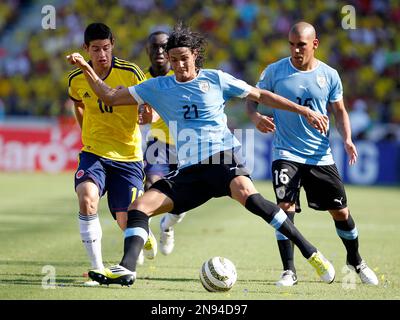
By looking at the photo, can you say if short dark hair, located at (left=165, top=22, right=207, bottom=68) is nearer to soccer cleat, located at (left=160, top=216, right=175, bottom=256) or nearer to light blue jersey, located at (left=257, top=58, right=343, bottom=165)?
light blue jersey, located at (left=257, top=58, right=343, bottom=165)

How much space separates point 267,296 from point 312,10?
75.2ft

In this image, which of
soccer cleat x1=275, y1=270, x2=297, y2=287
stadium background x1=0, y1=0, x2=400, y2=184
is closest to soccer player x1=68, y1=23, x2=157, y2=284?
soccer cleat x1=275, y1=270, x2=297, y2=287

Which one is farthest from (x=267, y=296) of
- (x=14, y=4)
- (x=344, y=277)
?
(x=14, y=4)

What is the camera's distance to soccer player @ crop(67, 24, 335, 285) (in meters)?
7.40

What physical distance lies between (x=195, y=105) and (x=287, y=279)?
195cm

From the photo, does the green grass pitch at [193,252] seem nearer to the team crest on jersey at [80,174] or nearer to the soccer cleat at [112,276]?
the soccer cleat at [112,276]

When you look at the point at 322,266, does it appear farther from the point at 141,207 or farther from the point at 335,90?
the point at 335,90

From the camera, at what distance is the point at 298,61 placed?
8562 millimetres

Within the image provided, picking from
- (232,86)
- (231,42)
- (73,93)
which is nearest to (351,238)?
(232,86)

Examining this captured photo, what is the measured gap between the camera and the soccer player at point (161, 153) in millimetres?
10312

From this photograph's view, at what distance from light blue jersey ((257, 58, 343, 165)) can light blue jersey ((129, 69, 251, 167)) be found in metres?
1.10

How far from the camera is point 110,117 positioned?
335 inches

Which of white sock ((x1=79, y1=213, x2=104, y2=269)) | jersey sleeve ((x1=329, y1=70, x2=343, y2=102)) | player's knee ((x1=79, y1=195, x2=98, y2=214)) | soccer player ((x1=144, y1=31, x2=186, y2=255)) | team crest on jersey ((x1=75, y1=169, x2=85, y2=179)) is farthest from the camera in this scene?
soccer player ((x1=144, y1=31, x2=186, y2=255))

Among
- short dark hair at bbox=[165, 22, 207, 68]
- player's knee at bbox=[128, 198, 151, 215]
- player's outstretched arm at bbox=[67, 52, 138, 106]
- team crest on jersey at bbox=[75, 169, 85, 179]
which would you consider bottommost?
player's knee at bbox=[128, 198, 151, 215]
